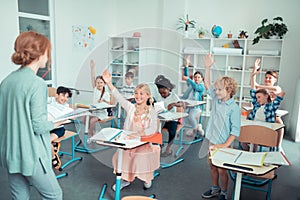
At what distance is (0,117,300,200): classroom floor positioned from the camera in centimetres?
282

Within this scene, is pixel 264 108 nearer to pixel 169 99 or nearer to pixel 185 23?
pixel 169 99

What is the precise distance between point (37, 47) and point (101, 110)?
1042 mm

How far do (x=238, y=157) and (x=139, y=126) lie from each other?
2.32ft

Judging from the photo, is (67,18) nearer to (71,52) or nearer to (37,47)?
(71,52)

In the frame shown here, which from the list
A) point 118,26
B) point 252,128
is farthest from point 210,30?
point 252,128

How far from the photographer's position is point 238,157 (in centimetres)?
196

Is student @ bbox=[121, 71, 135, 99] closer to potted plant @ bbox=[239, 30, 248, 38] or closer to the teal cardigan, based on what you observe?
the teal cardigan

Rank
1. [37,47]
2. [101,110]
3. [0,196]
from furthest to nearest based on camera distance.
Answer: [0,196] < [101,110] < [37,47]

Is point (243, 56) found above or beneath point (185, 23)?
beneath

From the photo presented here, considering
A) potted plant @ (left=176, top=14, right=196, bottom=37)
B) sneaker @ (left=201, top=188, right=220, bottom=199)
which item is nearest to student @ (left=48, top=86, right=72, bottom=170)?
sneaker @ (left=201, top=188, right=220, bottom=199)

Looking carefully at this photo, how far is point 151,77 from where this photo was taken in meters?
2.16

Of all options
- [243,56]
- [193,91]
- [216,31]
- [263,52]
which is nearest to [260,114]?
[193,91]

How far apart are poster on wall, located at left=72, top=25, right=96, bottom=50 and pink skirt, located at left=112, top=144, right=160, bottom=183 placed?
3.95 metres

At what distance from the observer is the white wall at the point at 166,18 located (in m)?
5.59
